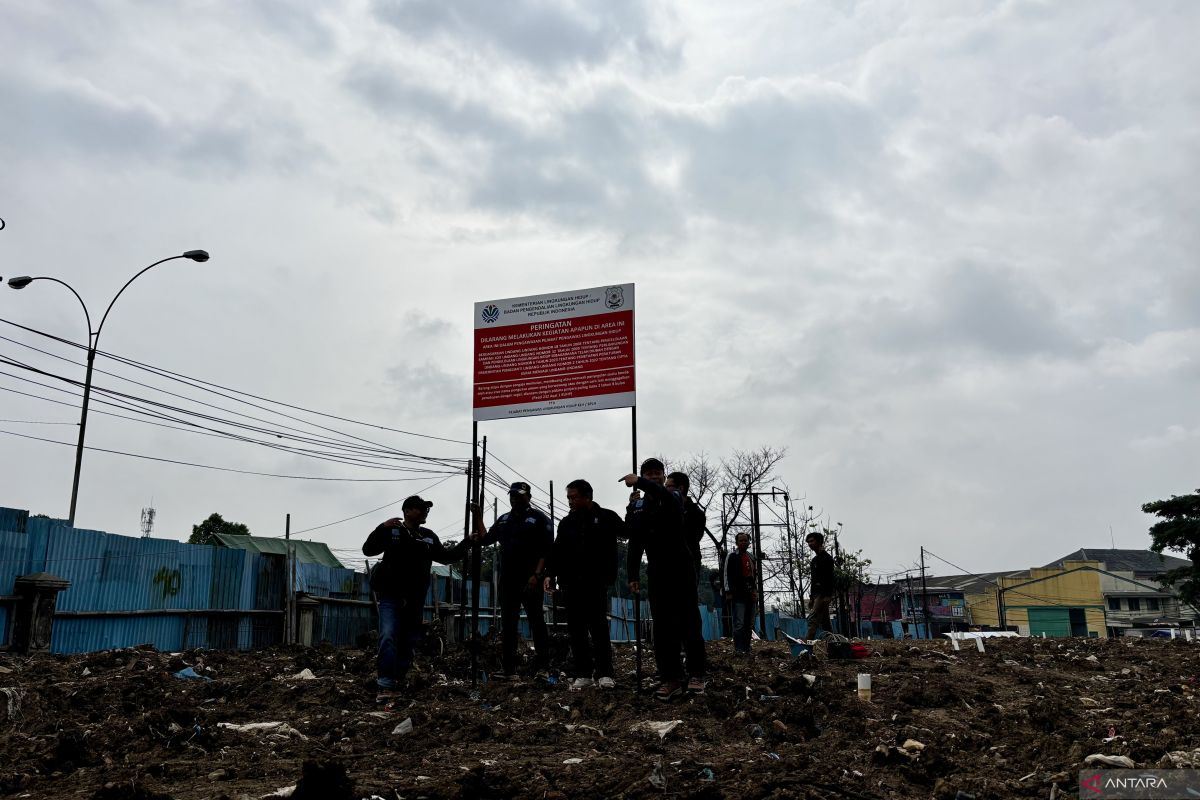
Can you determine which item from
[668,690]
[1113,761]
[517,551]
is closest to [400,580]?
[517,551]

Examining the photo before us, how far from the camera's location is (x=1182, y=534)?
33.0 metres

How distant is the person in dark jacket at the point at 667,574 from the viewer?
7395 mm

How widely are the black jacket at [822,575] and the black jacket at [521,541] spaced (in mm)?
5199

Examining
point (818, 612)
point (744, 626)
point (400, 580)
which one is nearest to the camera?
point (400, 580)

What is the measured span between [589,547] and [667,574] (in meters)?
1.04

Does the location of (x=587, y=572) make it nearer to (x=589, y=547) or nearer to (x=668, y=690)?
(x=589, y=547)

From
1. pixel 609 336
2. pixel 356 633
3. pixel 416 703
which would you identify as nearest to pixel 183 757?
pixel 416 703

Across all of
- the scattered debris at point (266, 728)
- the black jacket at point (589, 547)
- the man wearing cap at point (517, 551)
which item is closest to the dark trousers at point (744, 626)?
the man wearing cap at point (517, 551)

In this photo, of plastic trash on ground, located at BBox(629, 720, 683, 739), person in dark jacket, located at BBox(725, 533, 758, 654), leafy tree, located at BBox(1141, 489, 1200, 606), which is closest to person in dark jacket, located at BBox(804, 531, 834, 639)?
person in dark jacket, located at BBox(725, 533, 758, 654)

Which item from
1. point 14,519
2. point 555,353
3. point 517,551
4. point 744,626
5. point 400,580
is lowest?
point 744,626

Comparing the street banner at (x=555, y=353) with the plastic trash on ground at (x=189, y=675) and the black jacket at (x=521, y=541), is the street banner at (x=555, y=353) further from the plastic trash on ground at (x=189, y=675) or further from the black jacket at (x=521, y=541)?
the plastic trash on ground at (x=189, y=675)

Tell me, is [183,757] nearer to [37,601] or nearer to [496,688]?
[496,688]

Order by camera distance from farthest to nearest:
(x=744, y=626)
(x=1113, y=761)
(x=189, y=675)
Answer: (x=744, y=626)
(x=189, y=675)
(x=1113, y=761)

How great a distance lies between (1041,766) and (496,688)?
189 inches
